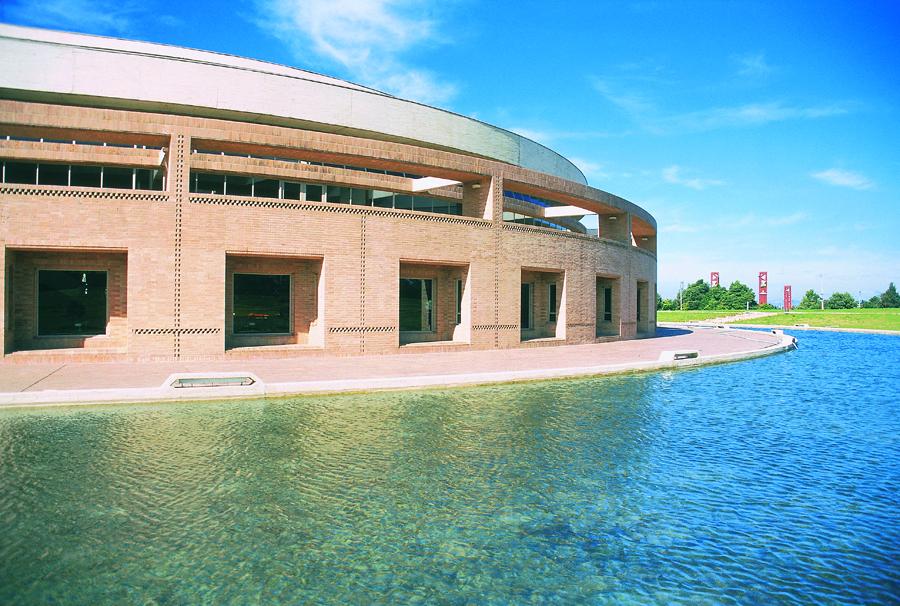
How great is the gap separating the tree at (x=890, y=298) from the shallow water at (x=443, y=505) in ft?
415

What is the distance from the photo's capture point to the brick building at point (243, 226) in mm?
16609

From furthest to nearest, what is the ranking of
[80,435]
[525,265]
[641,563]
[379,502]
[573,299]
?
[573,299] → [525,265] → [80,435] → [379,502] → [641,563]

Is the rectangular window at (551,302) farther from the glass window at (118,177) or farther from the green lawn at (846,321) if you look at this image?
the green lawn at (846,321)

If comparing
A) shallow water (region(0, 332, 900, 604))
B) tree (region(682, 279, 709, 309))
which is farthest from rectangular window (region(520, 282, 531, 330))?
tree (region(682, 279, 709, 309))

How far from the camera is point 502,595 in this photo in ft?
13.9

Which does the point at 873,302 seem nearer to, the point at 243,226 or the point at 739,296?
the point at 739,296

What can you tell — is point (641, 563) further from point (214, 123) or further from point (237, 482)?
point (214, 123)

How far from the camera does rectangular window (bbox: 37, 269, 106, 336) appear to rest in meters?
17.9

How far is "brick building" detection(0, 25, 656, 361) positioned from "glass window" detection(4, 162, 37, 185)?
45 millimetres

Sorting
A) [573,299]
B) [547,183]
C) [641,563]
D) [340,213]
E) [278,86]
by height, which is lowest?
[641,563]

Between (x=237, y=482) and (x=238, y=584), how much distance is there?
2.44 meters

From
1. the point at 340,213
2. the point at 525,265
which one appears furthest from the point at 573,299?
the point at 340,213

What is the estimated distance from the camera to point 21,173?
59.6 ft

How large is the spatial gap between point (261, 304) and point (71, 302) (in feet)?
18.6
